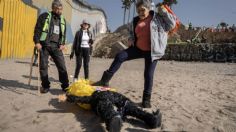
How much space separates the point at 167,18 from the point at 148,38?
0.45 m

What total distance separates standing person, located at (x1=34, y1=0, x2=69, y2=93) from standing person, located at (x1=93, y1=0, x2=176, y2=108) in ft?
4.66

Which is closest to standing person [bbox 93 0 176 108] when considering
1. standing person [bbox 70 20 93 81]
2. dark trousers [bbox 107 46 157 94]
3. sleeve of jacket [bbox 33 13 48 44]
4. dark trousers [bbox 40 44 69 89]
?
dark trousers [bbox 107 46 157 94]

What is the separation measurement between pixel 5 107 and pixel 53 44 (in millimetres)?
1813

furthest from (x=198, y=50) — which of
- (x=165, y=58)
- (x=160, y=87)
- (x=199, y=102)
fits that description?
(x=199, y=102)

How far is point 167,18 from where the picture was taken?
215 inches

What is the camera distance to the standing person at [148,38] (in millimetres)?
5457

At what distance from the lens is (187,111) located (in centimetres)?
542

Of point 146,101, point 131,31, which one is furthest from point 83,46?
point 146,101

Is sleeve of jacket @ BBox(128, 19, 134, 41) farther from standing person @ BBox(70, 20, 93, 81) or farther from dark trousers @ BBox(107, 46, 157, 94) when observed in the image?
standing person @ BBox(70, 20, 93, 81)

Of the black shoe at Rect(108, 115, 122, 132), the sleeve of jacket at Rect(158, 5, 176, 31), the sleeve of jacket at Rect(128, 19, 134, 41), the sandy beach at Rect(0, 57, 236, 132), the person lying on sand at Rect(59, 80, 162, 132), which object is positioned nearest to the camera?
the black shoe at Rect(108, 115, 122, 132)

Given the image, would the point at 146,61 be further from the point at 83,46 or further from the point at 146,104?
the point at 83,46

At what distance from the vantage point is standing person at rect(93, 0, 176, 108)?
17.9ft

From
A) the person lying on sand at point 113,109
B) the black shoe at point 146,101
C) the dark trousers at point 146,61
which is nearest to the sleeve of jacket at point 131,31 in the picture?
the dark trousers at point 146,61

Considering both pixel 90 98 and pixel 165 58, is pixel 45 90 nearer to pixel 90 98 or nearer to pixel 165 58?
pixel 90 98
